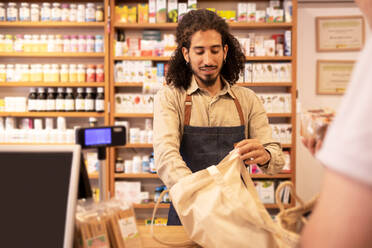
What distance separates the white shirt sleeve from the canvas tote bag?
0.69 metres

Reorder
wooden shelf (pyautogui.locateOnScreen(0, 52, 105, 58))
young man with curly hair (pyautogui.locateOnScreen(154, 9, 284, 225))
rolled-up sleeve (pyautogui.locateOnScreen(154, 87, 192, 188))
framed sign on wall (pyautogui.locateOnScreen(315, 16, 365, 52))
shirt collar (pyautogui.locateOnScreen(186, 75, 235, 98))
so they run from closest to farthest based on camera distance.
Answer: rolled-up sleeve (pyautogui.locateOnScreen(154, 87, 192, 188)), young man with curly hair (pyautogui.locateOnScreen(154, 9, 284, 225)), shirt collar (pyautogui.locateOnScreen(186, 75, 235, 98)), wooden shelf (pyautogui.locateOnScreen(0, 52, 105, 58)), framed sign on wall (pyautogui.locateOnScreen(315, 16, 365, 52))

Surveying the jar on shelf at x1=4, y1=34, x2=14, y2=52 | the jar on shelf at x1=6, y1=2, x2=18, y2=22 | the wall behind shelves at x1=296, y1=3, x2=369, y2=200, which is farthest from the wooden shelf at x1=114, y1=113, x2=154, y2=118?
the wall behind shelves at x1=296, y1=3, x2=369, y2=200

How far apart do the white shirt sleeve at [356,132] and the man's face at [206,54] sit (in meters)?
1.50

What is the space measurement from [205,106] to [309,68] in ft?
10.5

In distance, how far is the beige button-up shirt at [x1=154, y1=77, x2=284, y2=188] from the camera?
5.86 ft

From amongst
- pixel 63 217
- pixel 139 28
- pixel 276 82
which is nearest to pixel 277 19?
pixel 276 82

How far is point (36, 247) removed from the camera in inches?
35.2

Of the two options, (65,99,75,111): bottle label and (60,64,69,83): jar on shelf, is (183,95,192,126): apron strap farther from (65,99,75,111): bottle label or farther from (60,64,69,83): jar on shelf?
(60,64,69,83): jar on shelf

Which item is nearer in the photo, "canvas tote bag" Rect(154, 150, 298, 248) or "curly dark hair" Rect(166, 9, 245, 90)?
"canvas tote bag" Rect(154, 150, 298, 248)

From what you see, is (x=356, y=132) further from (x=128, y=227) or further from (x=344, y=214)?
(x=128, y=227)

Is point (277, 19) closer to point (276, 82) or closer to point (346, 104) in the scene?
point (276, 82)

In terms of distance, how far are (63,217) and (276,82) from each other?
372cm

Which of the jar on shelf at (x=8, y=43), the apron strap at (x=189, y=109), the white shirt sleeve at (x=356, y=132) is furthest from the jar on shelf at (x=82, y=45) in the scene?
the white shirt sleeve at (x=356, y=132)

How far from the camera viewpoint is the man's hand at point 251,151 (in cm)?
140
